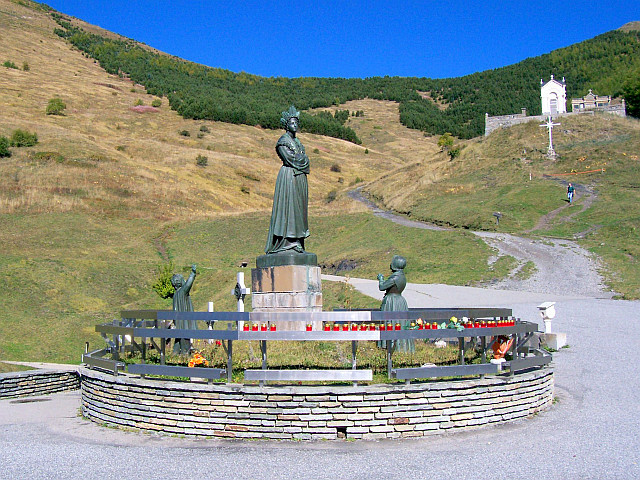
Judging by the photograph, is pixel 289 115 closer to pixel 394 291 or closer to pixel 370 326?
pixel 394 291

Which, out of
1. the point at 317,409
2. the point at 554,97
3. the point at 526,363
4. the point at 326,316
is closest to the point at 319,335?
the point at 326,316

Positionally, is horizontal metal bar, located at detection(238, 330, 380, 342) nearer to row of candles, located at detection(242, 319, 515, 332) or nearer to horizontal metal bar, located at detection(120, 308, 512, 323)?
horizontal metal bar, located at detection(120, 308, 512, 323)

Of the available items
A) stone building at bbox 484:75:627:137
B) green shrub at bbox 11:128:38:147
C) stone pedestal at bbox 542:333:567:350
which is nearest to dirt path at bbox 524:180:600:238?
stone building at bbox 484:75:627:137

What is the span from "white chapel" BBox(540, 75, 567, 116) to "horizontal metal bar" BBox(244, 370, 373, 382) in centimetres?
6554

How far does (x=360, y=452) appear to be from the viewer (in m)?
7.96

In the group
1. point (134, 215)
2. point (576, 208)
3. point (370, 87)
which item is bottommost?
point (576, 208)

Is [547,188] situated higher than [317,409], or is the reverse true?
[547,188]

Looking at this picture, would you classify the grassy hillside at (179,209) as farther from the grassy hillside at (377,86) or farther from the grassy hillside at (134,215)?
the grassy hillside at (377,86)

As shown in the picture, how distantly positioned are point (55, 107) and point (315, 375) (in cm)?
9175

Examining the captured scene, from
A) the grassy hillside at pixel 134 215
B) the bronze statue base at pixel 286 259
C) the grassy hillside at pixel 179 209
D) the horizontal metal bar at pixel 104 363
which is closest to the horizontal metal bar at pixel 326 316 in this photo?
the horizontal metal bar at pixel 104 363

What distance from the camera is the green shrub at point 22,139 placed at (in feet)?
216

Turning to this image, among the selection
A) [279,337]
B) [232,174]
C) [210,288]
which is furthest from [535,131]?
[279,337]

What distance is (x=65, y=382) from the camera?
1511 centimetres

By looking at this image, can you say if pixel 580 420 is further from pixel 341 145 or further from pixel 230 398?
pixel 341 145
